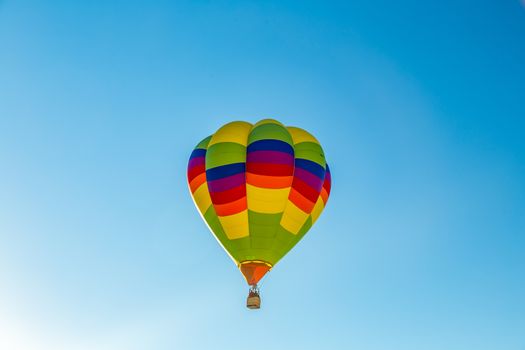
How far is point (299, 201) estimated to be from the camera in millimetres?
19750

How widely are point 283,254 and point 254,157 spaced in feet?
10.3

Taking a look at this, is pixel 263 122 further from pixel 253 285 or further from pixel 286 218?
pixel 253 285

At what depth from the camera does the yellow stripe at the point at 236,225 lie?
19.3 m

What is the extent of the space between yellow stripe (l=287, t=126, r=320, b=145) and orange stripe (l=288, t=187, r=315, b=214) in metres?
1.77

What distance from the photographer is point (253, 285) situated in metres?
18.7

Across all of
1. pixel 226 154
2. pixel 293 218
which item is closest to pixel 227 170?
pixel 226 154

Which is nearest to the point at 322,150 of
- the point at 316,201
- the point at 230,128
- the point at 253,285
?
the point at 316,201

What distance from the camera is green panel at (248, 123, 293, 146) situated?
1962 cm

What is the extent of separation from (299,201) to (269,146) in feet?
6.36

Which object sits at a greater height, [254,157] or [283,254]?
[254,157]

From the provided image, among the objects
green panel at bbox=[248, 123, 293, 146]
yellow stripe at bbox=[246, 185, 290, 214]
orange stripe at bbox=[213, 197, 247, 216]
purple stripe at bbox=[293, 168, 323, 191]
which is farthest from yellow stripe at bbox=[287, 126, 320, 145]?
orange stripe at bbox=[213, 197, 247, 216]

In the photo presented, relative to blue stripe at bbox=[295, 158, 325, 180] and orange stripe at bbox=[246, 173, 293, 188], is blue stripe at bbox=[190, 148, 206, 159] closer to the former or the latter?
orange stripe at bbox=[246, 173, 293, 188]

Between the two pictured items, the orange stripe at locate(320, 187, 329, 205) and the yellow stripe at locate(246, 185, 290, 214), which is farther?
the orange stripe at locate(320, 187, 329, 205)

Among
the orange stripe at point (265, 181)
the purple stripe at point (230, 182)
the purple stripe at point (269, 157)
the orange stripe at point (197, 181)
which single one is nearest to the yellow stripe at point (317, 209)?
the orange stripe at point (265, 181)
